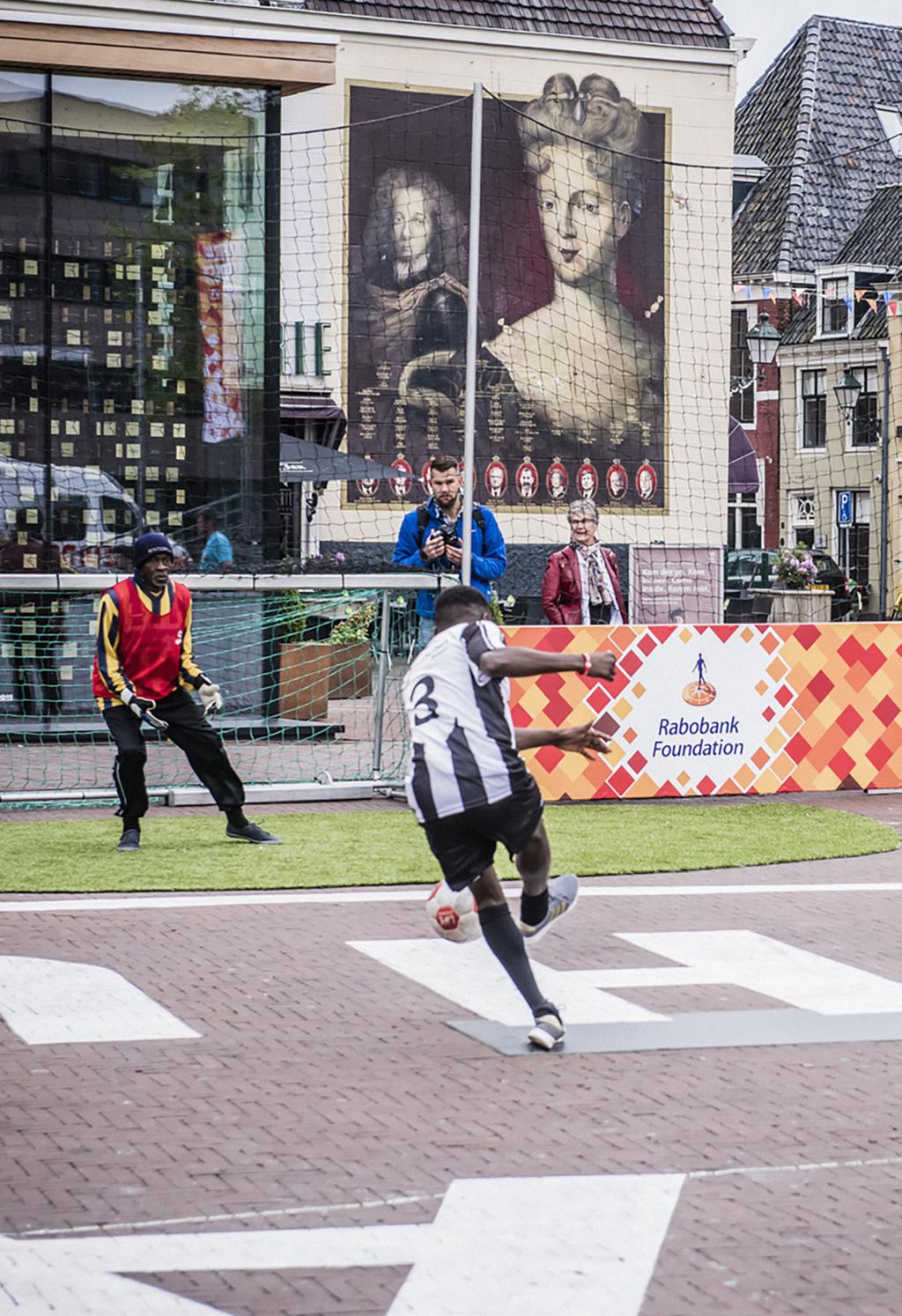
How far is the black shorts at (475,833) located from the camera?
7266 millimetres

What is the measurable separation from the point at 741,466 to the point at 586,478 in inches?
514

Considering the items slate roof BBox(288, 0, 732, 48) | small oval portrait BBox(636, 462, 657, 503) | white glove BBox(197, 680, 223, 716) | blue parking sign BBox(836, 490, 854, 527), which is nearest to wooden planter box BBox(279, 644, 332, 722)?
white glove BBox(197, 680, 223, 716)

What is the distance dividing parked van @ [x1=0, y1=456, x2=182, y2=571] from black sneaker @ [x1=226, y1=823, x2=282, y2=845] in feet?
20.1

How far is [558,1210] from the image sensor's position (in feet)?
17.5

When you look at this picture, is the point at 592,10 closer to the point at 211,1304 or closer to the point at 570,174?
the point at 570,174

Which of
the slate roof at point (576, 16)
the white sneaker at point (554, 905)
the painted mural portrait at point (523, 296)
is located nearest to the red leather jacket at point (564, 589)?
the white sneaker at point (554, 905)

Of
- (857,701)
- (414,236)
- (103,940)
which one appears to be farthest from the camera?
(414,236)

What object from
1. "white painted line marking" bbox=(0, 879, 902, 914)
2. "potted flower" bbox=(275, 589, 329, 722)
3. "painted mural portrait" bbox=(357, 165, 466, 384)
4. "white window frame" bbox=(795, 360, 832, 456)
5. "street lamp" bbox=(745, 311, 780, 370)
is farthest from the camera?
"white window frame" bbox=(795, 360, 832, 456)

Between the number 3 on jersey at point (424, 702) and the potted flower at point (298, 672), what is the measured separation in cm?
923

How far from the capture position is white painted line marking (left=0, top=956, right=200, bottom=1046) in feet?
24.3

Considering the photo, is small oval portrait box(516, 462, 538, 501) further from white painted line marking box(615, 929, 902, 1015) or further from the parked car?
white painted line marking box(615, 929, 902, 1015)

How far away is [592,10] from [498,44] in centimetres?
204

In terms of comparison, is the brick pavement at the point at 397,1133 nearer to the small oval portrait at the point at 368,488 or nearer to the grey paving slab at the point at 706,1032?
the grey paving slab at the point at 706,1032

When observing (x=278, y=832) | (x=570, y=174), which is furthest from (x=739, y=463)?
(x=278, y=832)
